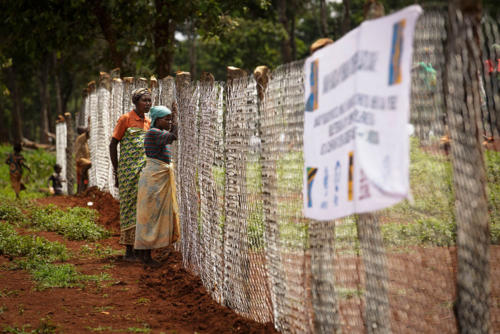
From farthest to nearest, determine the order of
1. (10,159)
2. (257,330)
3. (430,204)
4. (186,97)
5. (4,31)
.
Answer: (4,31), (10,159), (186,97), (430,204), (257,330)

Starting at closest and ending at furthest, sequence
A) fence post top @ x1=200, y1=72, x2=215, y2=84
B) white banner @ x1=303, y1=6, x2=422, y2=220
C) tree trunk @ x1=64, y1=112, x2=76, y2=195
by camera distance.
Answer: white banner @ x1=303, y1=6, x2=422, y2=220
fence post top @ x1=200, y1=72, x2=215, y2=84
tree trunk @ x1=64, y1=112, x2=76, y2=195

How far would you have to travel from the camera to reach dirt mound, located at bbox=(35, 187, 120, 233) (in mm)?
9922

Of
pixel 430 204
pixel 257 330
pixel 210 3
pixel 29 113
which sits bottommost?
pixel 257 330

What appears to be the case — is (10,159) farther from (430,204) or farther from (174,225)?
(430,204)

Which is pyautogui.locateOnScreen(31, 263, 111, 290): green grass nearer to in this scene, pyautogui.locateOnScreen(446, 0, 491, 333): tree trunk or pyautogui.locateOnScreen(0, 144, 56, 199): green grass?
pyautogui.locateOnScreen(446, 0, 491, 333): tree trunk

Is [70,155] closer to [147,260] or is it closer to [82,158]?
[82,158]

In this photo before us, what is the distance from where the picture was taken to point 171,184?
6.83 meters

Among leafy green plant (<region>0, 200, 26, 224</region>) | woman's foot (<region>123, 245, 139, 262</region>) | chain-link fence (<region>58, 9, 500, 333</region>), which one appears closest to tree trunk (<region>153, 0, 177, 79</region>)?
leafy green plant (<region>0, 200, 26, 224</region>)

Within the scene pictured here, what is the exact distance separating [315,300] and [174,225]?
3582 millimetres

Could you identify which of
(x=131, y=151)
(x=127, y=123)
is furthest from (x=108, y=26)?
(x=131, y=151)

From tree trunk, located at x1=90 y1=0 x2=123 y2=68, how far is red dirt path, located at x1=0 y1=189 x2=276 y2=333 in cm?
800

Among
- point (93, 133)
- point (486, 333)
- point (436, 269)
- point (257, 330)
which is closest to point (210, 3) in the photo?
point (93, 133)

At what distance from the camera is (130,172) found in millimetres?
7164

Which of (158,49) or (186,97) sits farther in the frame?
(158,49)
